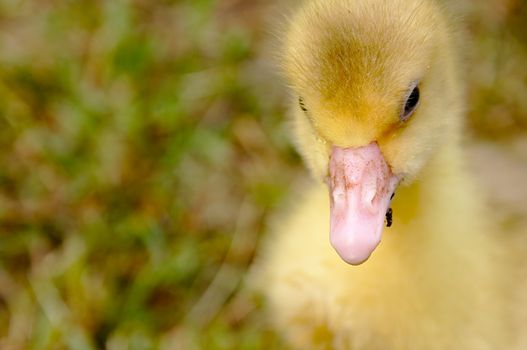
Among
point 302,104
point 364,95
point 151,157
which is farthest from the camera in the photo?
point 151,157

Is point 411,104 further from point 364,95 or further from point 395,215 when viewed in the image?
point 395,215

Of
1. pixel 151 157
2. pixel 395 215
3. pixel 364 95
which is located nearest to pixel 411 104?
pixel 364 95

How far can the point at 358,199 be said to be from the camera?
→ 1.43m

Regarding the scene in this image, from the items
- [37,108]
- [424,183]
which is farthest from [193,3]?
[424,183]

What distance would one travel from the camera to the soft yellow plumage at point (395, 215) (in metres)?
1.41

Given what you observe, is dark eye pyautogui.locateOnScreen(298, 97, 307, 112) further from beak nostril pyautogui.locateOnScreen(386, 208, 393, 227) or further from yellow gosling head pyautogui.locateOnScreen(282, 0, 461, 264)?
beak nostril pyautogui.locateOnScreen(386, 208, 393, 227)

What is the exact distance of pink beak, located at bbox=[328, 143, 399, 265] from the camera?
1.40 m

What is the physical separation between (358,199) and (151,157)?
966 millimetres

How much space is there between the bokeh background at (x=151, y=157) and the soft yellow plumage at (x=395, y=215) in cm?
17

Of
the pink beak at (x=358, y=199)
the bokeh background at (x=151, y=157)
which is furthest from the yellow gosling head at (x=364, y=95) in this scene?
the bokeh background at (x=151, y=157)

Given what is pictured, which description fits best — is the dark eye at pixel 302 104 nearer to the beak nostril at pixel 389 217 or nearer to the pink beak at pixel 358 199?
the pink beak at pixel 358 199

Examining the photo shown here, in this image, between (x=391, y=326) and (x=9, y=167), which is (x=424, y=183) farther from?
(x=9, y=167)

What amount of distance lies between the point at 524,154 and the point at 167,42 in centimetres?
106

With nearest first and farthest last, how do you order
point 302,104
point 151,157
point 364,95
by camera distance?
point 364,95 < point 302,104 < point 151,157
